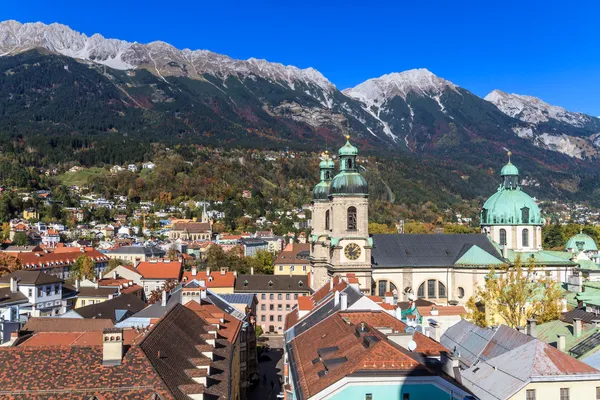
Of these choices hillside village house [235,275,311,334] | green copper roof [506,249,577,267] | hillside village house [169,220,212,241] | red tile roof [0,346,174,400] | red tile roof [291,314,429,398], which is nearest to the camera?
red tile roof [0,346,174,400]

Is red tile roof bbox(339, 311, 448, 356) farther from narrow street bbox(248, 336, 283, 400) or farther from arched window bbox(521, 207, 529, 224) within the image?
arched window bbox(521, 207, 529, 224)

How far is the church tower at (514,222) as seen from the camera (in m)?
70.9

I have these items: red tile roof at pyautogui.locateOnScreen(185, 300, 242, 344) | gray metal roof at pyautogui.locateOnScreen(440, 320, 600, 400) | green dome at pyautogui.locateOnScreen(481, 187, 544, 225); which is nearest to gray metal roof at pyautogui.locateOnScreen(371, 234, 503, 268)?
green dome at pyautogui.locateOnScreen(481, 187, 544, 225)

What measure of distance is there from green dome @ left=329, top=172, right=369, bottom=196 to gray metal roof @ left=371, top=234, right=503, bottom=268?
295 inches

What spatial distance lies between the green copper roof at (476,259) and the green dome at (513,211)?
26.0 ft

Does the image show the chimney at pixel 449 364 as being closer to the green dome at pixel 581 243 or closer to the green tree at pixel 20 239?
the green dome at pixel 581 243

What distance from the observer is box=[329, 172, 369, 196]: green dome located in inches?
2443

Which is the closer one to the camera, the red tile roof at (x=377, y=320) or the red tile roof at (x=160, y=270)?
the red tile roof at (x=377, y=320)

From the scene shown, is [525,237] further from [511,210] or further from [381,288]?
[381,288]

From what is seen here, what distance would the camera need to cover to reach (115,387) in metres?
21.7

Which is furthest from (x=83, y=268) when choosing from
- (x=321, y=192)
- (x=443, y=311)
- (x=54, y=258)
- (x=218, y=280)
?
(x=443, y=311)

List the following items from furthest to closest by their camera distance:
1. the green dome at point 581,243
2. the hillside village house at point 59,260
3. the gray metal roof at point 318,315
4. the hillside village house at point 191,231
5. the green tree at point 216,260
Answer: the hillside village house at point 191,231 < the green tree at point 216,260 < the hillside village house at point 59,260 < the green dome at point 581,243 < the gray metal roof at point 318,315

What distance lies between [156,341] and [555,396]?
16.9 meters

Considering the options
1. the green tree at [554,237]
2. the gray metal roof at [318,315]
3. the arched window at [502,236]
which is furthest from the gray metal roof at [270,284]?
the green tree at [554,237]
